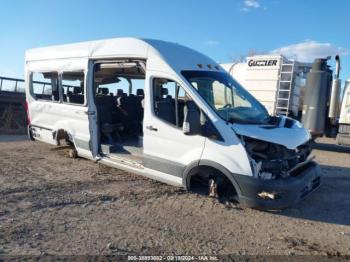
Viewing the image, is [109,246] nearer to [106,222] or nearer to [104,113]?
[106,222]

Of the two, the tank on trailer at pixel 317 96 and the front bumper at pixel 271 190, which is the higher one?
Result: the tank on trailer at pixel 317 96

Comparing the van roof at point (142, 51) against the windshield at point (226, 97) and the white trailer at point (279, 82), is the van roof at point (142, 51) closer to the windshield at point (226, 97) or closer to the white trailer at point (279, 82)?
the windshield at point (226, 97)

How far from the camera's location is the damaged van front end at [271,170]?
4.82 meters

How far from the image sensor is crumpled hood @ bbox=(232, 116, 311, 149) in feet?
16.2

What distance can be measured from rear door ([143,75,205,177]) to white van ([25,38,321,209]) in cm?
2

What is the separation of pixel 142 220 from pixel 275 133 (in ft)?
7.38

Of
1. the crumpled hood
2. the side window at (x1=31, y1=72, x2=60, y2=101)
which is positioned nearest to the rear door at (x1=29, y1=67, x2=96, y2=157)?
the side window at (x1=31, y1=72, x2=60, y2=101)

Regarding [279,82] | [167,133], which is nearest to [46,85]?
[167,133]

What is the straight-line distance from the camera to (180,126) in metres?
5.55

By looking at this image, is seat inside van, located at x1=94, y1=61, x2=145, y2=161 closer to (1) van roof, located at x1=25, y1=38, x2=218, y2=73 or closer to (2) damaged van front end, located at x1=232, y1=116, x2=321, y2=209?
(1) van roof, located at x1=25, y1=38, x2=218, y2=73

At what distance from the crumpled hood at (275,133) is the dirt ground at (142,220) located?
3.60 feet

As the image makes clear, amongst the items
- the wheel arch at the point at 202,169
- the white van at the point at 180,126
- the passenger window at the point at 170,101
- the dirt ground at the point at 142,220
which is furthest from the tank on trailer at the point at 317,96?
the wheel arch at the point at 202,169

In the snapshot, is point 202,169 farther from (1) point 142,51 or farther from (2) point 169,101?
(1) point 142,51

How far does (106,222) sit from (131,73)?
16.1 ft
